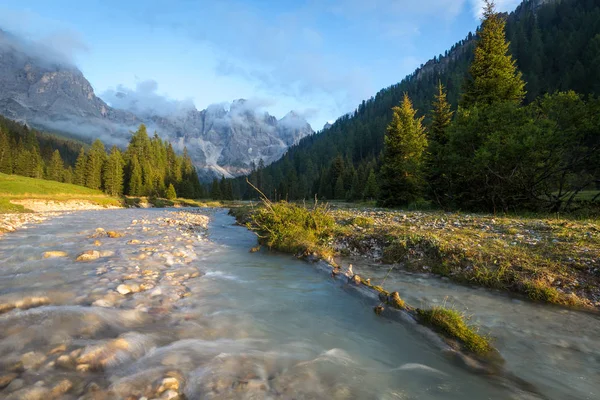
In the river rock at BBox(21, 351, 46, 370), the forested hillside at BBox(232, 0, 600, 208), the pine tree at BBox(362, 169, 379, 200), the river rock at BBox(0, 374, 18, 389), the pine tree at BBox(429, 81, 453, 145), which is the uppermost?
the forested hillside at BBox(232, 0, 600, 208)

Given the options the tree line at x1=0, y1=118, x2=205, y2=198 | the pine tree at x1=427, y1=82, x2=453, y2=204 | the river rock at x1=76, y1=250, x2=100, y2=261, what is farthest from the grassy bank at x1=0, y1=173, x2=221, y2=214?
the pine tree at x1=427, y1=82, x2=453, y2=204

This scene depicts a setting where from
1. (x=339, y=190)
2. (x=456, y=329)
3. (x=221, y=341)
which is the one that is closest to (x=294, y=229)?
(x=221, y=341)

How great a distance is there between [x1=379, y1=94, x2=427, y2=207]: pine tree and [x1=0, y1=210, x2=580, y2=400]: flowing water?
2323cm

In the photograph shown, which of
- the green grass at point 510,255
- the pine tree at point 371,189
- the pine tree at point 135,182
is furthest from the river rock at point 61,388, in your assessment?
the pine tree at point 135,182

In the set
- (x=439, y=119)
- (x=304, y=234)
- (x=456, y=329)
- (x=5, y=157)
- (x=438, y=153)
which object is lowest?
(x=456, y=329)

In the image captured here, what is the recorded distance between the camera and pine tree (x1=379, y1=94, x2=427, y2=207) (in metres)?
28.8

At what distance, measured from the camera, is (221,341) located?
14.0 feet

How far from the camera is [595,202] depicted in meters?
16.5

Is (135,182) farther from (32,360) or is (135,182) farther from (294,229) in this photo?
(32,360)

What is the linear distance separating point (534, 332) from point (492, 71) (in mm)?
24478

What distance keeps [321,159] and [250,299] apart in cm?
16826

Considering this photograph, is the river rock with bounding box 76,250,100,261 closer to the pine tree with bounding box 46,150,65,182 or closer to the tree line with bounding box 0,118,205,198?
the tree line with bounding box 0,118,205,198

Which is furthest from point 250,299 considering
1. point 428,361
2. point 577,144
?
point 577,144

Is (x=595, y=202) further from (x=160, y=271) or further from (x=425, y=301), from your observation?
(x=160, y=271)
